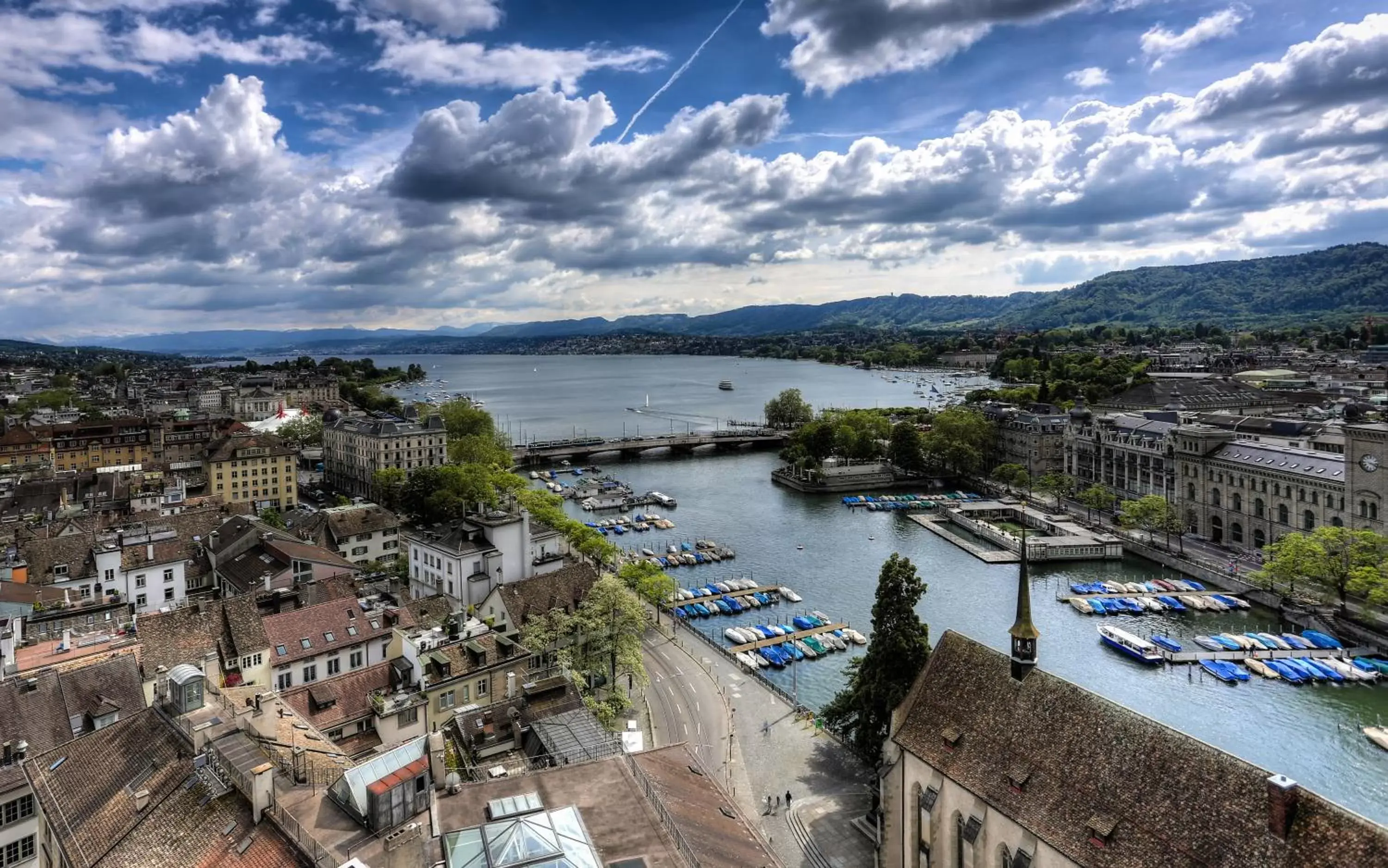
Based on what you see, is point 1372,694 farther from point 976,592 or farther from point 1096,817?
point 1096,817

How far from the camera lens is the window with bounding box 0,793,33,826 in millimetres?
18219

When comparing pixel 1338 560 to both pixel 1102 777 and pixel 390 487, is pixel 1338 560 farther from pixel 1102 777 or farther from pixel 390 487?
pixel 390 487

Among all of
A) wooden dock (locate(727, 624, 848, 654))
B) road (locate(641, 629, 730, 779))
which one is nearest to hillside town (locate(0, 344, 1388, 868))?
road (locate(641, 629, 730, 779))

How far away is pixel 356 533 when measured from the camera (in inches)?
2414

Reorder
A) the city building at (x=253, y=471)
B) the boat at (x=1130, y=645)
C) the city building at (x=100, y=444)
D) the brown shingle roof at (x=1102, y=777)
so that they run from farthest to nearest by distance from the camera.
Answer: the city building at (x=100, y=444) < the city building at (x=253, y=471) < the boat at (x=1130, y=645) < the brown shingle roof at (x=1102, y=777)

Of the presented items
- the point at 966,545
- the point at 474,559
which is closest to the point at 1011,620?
the point at 966,545

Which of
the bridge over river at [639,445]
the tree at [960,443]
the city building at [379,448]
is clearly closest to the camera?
the city building at [379,448]

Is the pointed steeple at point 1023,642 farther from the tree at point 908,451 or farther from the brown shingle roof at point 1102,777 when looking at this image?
the tree at point 908,451

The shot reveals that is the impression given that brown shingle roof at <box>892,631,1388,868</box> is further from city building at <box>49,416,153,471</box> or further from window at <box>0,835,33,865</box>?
city building at <box>49,416,153,471</box>

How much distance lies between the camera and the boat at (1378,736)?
37719mm

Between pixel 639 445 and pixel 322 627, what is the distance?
100908 millimetres

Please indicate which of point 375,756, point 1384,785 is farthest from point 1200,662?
point 375,756

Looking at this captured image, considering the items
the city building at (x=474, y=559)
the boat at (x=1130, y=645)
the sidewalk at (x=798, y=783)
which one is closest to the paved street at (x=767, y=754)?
the sidewalk at (x=798, y=783)

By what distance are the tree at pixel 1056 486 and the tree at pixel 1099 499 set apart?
8.73 ft
